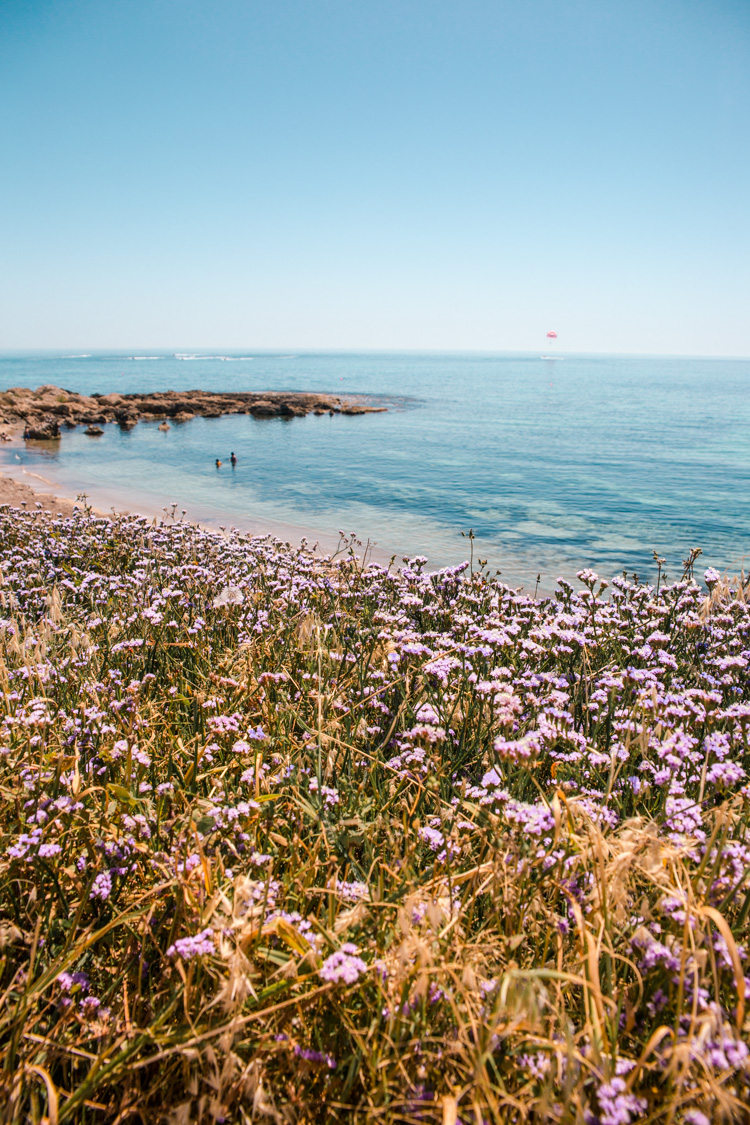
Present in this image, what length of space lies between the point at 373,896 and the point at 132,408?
61.9 metres

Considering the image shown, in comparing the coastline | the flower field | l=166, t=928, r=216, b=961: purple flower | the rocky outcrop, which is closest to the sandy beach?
the coastline

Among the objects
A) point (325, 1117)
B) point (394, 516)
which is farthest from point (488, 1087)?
point (394, 516)

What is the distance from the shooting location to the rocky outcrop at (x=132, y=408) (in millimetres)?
50219

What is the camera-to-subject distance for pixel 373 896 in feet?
8.27

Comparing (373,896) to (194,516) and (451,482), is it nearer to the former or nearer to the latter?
(194,516)

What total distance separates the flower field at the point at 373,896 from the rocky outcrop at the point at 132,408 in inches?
1840

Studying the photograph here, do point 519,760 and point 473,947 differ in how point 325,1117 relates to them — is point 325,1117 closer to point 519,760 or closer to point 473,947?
point 473,947

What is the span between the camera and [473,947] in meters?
2.13

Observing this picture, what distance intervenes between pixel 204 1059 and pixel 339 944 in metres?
0.53

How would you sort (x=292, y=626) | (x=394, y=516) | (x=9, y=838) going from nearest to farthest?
(x=9, y=838)
(x=292, y=626)
(x=394, y=516)

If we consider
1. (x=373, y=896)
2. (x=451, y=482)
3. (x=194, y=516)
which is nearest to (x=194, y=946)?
(x=373, y=896)

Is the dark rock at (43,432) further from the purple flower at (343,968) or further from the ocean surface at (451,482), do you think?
the purple flower at (343,968)

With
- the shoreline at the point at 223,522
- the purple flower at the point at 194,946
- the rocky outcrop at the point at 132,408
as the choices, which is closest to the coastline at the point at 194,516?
the shoreline at the point at 223,522

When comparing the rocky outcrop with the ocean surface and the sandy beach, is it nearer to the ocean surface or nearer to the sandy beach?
the ocean surface
